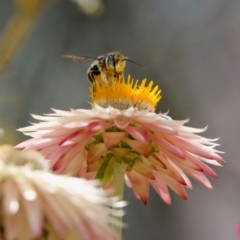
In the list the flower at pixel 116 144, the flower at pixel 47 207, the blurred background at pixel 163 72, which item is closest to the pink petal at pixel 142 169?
the flower at pixel 116 144

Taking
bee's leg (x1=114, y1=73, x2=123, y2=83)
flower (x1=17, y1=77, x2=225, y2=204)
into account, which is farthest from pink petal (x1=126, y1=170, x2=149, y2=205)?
bee's leg (x1=114, y1=73, x2=123, y2=83)

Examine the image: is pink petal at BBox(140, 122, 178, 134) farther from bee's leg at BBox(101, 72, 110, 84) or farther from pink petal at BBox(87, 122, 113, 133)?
bee's leg at BBox(101, 72, 110, 84)

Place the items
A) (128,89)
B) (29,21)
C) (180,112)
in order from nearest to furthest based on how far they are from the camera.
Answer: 1. (29,21)
2. (128,89)
3. (180,112)

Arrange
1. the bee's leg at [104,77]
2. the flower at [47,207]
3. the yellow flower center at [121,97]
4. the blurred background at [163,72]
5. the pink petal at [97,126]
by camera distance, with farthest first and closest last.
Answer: the blurred background at [163,72]
the bee's leg at [104,77]
the yellow flower center at [121,97]
the pink petal at [97,126]
the flower at [47,207]

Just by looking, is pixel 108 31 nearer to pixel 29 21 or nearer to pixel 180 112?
pixel 180 112

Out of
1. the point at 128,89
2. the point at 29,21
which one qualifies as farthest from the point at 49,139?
the point at 29,21

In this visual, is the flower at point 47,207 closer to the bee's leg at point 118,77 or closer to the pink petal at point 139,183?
the pink petal at point 139,183
